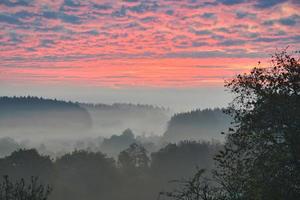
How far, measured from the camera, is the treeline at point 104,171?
102062 mm

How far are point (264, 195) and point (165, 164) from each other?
10477 centimetres

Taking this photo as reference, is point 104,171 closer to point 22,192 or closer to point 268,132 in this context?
point 22,192

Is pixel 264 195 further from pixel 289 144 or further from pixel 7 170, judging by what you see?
pixel 7 170

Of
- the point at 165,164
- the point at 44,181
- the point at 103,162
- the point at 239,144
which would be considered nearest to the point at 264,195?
the point at 239,144

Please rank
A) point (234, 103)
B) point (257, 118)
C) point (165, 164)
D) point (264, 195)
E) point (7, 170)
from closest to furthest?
point (264, 195)
point (257, 118)
point (234, 103)
point (7, 170)
point (165, 164)

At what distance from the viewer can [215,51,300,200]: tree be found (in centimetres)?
2225

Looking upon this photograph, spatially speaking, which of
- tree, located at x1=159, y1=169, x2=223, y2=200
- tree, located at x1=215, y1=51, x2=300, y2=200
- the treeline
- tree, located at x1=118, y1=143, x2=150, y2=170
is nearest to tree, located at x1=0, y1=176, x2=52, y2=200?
tree, located at x1=159, y1=169, x2=223, y2=200

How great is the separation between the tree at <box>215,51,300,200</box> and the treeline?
72.7 metres

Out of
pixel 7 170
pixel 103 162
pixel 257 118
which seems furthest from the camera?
pixel 103 162

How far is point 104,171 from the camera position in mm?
113312

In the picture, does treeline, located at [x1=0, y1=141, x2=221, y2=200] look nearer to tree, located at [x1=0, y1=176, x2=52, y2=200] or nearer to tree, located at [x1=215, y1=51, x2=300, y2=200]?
tree, located at [x1=0, y1=176, x2=52, y2=200]

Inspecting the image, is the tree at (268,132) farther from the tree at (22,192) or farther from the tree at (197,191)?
the tree at (22,192)

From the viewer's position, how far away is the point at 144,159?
418 feet

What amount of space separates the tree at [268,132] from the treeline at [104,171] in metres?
72.7
